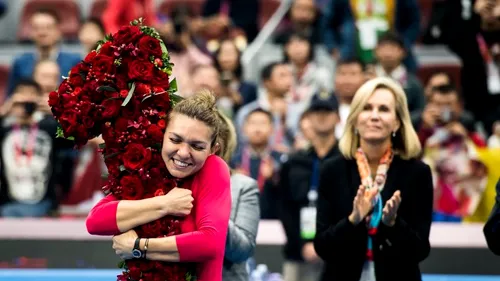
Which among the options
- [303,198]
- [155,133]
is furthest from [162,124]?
[303,198]

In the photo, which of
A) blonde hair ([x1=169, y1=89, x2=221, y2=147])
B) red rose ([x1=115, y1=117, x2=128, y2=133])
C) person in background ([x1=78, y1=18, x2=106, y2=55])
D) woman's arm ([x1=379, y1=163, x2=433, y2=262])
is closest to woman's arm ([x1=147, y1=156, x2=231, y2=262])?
blonde hair ([x1=169, y1=89, x2=221, y2=147])

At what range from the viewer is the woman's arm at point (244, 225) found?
457 cm

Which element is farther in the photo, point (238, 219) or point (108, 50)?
point (238, 219)

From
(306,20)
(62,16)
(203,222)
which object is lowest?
(203,222)

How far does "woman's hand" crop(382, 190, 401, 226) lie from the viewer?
4.48m

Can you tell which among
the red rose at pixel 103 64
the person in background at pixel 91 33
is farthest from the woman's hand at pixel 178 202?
the person in background at pixel 91 33

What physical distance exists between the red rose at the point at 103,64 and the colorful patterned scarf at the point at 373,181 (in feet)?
4.10

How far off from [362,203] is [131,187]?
1077mm

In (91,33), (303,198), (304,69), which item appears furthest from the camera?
(91,33)

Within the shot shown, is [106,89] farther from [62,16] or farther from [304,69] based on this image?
[62,16]

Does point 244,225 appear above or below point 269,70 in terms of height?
below

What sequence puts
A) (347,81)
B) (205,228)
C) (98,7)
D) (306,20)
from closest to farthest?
(205,228)
(347,81)
(306,20)
(98,7)

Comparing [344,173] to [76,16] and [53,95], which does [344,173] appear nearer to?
[53,95]

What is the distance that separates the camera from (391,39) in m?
8.82
